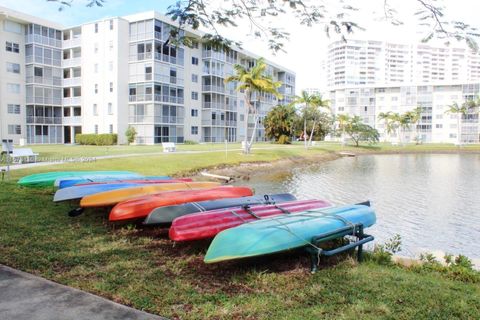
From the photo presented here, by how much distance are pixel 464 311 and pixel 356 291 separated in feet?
3.54

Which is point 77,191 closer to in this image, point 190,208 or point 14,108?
point 190,208

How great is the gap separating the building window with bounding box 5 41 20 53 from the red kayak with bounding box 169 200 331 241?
151ft

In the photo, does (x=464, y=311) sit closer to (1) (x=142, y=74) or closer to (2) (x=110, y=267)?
(2) (x=110, y=267)

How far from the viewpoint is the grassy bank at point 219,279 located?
13.9ft

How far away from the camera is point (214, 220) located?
698 centimetres

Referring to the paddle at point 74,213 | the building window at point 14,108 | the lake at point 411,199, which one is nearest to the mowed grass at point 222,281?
the paddle at point 74,213

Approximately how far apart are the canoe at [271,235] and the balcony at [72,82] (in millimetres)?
46841

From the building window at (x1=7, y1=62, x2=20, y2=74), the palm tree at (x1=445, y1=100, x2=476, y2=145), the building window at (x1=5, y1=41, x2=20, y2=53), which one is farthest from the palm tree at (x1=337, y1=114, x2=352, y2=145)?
the building window at (x1=5, y1=41, x2=20, y2=53)

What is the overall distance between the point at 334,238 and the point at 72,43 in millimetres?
49259

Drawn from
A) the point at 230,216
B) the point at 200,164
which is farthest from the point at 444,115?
the point at 230,216

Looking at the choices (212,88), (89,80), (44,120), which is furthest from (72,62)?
(212,88)

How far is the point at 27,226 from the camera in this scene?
753 cm

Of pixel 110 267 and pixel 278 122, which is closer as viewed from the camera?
pixel 110 267

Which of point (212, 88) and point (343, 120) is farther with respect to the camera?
point (343, 120)
